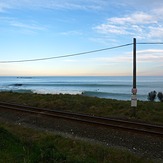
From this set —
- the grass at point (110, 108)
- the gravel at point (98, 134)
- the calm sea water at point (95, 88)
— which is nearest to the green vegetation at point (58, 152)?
the gravel at point (98, 134)

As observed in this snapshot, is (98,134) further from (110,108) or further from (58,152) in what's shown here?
(110,108)

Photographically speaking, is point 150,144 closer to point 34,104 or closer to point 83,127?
point 83,127

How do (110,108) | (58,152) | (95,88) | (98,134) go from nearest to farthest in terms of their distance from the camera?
(58,152)
(98,134)
(110,108)
(95,88)

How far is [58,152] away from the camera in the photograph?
24.1 feet

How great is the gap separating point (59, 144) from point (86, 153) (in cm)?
137

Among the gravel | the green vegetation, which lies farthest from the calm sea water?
the green vegetation

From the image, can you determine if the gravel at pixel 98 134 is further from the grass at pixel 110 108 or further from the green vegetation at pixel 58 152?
the grass at pixel 110 108

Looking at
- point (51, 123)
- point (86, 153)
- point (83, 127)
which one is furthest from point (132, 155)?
point (51, 123)

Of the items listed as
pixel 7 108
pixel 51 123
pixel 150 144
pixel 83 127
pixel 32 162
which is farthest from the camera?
pixel 7 108

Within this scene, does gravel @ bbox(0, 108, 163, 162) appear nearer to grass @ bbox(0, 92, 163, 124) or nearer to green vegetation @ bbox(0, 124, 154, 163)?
green vegetation @ bbox(0, 124, 154, 163)

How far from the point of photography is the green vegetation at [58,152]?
6.96 m

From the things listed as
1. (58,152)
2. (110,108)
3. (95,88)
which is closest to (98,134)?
(58,152)

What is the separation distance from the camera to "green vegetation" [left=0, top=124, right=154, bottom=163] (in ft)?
22.8

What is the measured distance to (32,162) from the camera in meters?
6.66
